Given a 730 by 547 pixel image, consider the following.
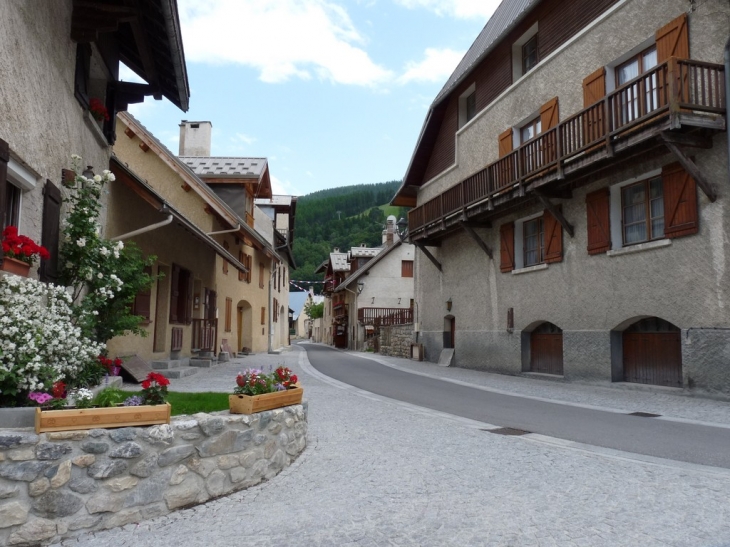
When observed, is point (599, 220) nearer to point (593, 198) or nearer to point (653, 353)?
point (593, 198)

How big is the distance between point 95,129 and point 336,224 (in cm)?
9018

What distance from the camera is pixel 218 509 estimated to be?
15.1 feet

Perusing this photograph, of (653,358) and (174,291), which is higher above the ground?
(174,291)

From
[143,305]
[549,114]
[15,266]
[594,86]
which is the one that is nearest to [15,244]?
[15,266]

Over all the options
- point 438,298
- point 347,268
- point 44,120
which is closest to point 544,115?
point 438,298

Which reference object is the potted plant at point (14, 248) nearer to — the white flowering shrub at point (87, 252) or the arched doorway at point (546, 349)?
the white flowering shrub at point (87, 252)

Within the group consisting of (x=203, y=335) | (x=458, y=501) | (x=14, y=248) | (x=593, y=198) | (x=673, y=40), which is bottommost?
(x=458, y=501)

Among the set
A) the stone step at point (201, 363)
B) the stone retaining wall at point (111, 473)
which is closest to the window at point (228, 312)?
the stone step at point (201, 363)

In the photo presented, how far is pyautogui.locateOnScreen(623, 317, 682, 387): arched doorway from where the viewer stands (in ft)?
39.1

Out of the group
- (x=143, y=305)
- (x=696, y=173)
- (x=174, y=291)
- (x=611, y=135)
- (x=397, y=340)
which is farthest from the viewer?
(x=397, y=340)

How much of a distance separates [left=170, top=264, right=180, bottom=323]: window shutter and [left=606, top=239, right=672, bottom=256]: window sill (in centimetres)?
991

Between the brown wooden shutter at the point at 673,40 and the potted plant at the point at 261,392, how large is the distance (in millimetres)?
9827

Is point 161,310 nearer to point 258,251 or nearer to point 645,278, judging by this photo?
point 645,278

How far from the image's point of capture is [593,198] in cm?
1388
